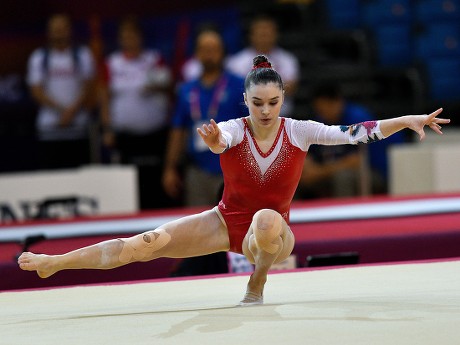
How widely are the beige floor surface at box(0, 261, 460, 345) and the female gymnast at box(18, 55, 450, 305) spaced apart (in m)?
0.19

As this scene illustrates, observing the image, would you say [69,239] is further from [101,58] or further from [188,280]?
[101,58]

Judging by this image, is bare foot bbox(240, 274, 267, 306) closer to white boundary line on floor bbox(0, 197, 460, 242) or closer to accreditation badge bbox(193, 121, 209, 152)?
white boundary line on floor bbox(0, 197, 460, 242)

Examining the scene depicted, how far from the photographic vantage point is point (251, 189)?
11.7 feet

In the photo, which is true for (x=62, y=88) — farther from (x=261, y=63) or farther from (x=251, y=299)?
(x=251, y=299)

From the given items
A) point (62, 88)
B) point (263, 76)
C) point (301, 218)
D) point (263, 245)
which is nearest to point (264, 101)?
point (263, 76)

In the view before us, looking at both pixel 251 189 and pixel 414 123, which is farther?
pixel 251 189

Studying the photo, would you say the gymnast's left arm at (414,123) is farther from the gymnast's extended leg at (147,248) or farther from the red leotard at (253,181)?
the gymnast's extended leg at (147,248)

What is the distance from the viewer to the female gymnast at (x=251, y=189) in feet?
11.3

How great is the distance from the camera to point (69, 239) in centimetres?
542

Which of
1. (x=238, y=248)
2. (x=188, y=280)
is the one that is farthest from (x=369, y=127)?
(x=188, y=280)

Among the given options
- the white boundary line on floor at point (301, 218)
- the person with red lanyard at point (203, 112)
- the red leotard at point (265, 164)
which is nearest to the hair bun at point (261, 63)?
the red leotard at point (265, 164)

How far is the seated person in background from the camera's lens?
23.2 ft

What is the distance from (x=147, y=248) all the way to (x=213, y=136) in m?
0.55

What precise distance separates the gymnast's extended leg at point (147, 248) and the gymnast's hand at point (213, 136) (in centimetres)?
37
